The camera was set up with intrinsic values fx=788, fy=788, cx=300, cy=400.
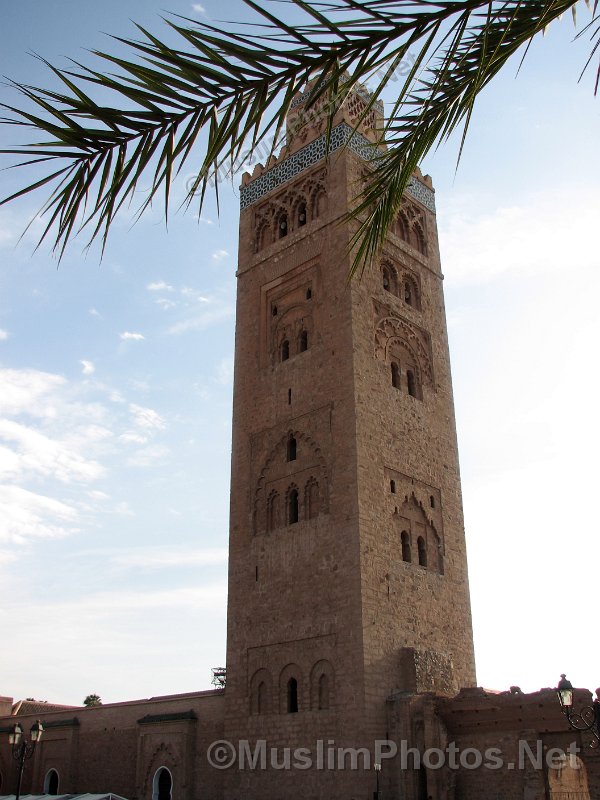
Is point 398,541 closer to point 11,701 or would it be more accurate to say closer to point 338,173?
point 338,173

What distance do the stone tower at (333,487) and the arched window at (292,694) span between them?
0.08 ft

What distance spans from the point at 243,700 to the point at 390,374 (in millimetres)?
6788

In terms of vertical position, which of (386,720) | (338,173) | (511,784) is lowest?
(511,784)

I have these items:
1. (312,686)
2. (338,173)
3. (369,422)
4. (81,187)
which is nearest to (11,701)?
(312,686)

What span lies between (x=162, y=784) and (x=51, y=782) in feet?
14.7

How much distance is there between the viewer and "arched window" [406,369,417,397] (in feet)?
54.3

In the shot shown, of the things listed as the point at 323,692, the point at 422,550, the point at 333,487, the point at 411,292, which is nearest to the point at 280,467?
the point at 333,487

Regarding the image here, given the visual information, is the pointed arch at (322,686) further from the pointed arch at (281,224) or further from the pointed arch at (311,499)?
the pointed arch at (281,224)

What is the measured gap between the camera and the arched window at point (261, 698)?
1395cm

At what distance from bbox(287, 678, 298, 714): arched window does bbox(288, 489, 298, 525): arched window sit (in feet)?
9.29

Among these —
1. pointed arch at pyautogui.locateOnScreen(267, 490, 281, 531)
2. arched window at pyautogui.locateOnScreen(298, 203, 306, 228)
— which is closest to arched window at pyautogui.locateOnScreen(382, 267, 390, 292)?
arched window at pyautogui.locateOnScreen(298, 203, 306, 228)

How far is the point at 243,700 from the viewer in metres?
14.3

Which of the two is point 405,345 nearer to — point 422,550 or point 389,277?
point 389,277

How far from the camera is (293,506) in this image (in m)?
15.0
